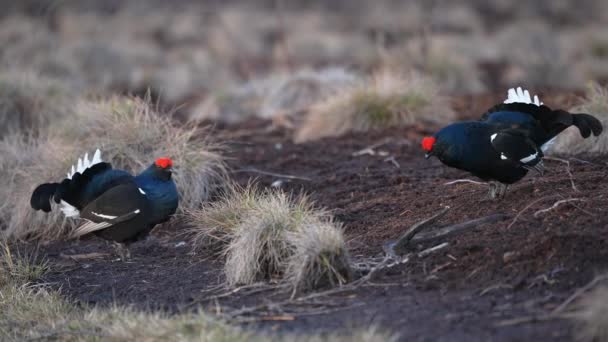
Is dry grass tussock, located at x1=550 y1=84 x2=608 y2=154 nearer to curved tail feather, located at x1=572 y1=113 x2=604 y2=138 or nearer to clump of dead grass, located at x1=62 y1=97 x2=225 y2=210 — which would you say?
curved tail feather, located at x1=572 y1=113 x2=604 y2=138

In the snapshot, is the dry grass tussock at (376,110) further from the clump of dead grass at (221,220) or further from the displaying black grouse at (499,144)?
the displaying black grouse at (499,144)

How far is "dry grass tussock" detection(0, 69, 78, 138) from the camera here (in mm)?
10453

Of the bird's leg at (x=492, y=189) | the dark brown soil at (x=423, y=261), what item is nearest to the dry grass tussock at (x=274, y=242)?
the dark brown soil at (x=423, y=261)

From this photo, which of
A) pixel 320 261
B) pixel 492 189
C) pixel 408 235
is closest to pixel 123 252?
pixel 320 261

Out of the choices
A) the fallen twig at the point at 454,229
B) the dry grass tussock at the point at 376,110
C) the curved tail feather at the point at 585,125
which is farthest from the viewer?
the dry grass tussock at the point at 376,110

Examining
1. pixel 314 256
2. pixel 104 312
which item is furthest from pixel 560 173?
pixel 104 312

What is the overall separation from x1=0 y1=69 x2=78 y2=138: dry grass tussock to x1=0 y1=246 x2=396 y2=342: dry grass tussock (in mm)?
4049

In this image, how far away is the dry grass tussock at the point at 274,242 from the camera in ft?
17.7

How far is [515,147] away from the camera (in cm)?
607

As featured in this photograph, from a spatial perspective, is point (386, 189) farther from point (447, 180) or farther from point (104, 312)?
point (104, 312)

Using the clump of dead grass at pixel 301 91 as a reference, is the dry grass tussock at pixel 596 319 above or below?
below

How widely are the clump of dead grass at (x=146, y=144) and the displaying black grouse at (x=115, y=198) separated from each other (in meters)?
0.99

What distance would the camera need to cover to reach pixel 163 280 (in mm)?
6273

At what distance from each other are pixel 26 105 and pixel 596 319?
8157mm
